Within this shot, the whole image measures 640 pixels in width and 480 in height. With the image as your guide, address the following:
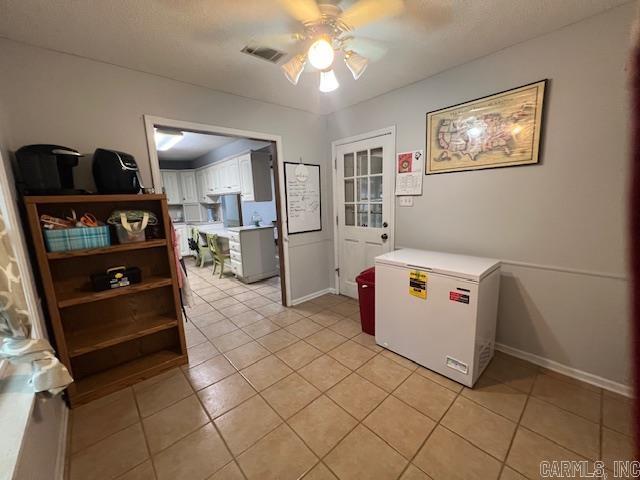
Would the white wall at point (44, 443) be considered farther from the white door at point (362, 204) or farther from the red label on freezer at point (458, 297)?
the white door at point (362, 204)

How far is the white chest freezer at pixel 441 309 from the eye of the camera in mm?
1845

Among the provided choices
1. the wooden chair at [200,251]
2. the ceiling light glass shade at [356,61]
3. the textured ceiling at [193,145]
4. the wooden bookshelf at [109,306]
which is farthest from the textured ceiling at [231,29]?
the wooden chair at [200,251]

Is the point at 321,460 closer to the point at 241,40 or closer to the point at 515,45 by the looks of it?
the point at 241,40

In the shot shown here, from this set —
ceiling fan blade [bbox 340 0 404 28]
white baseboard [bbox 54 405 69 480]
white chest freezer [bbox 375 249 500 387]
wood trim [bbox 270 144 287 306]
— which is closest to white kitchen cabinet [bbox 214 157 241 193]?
wood trim [bbox 270 144 287 306]

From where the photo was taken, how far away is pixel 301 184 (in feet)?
10.7

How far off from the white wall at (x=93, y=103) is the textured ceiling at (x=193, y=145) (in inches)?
58.3

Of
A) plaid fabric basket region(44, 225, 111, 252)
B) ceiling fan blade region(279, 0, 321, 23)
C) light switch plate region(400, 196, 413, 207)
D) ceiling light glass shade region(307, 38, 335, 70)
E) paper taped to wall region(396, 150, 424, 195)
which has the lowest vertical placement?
plaid fabric basket region(44, 225, 111, 252)

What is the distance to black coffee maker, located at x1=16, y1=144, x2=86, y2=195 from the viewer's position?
1646mm

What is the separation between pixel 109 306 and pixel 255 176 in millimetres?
2748

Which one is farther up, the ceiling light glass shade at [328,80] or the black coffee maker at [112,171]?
the ceiling light glass shade at [328,80]

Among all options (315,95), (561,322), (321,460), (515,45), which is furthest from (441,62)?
(321,460)

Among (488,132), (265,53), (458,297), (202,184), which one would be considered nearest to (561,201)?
(488,132)

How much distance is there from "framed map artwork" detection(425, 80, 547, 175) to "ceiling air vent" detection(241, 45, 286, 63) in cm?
136
